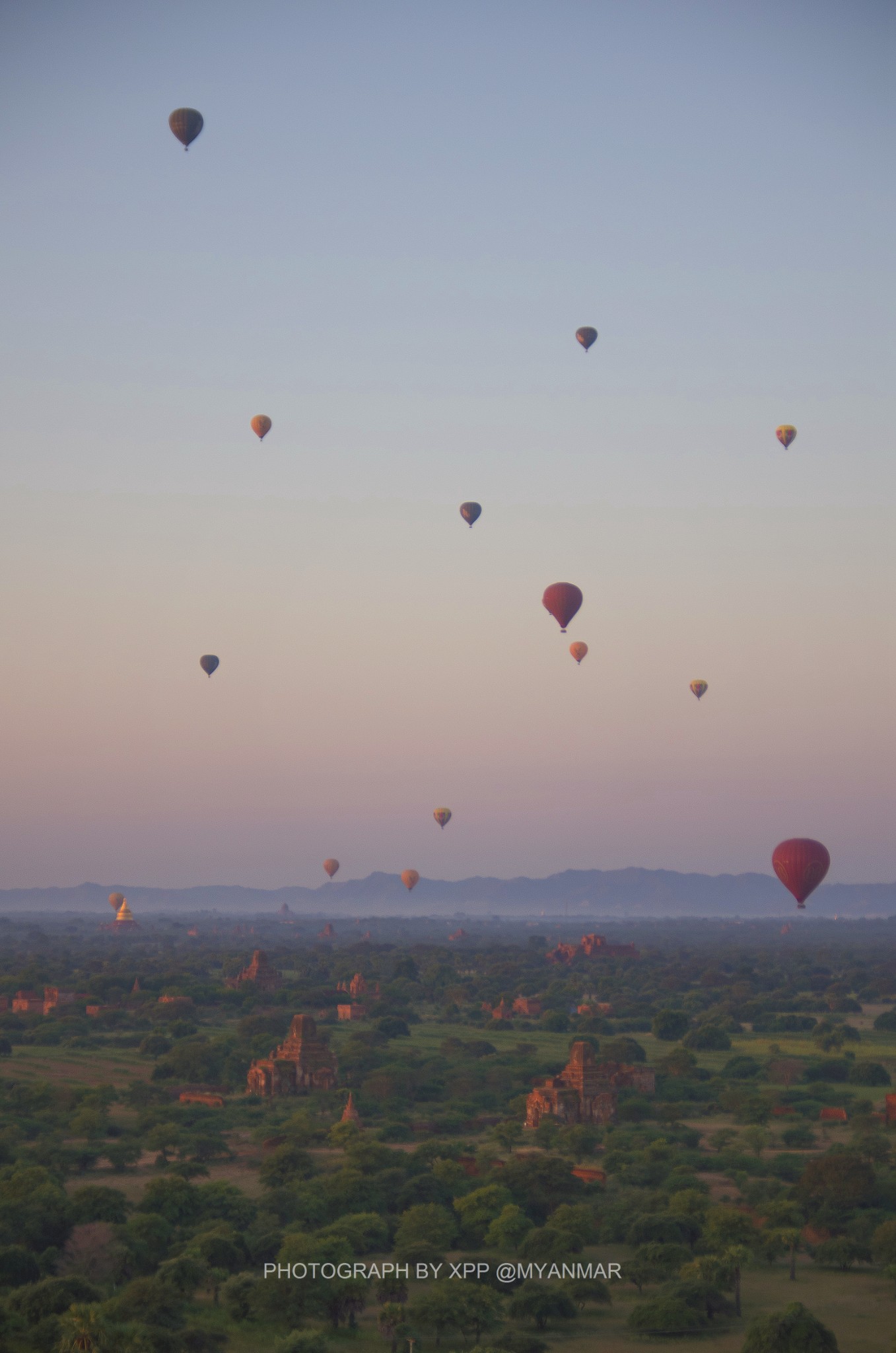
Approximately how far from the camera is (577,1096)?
67750 mm

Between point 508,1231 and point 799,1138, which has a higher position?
point 799,1138

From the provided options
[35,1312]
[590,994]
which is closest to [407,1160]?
[35,1312]

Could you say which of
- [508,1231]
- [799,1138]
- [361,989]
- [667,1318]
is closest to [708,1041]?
[799,1138]

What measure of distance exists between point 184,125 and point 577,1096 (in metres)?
50.4

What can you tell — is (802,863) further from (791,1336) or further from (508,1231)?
(791,1336)

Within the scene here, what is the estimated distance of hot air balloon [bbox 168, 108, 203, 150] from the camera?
237 feet

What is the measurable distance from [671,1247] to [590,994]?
10922 cm

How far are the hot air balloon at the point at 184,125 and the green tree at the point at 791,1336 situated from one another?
59292 mm

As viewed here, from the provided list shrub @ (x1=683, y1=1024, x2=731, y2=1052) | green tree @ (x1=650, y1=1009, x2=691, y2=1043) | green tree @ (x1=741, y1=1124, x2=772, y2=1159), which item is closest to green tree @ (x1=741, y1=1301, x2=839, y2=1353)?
green tree @ (x1=741, y1=1124, x2=772, y2=1159)

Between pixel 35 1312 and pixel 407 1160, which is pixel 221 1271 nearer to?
pixel 35 1312

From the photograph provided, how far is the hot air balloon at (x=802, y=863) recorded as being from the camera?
2948 inches

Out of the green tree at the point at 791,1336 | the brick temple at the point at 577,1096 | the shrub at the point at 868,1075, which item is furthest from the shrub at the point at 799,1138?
the green tree at the point at 791,1336

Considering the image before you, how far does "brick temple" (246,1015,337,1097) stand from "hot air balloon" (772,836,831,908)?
84.8 ft

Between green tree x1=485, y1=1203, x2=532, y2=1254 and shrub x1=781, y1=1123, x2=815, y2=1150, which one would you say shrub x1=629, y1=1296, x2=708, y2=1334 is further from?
shrub x1=781, y1=1123, x2=815, y2=1150
